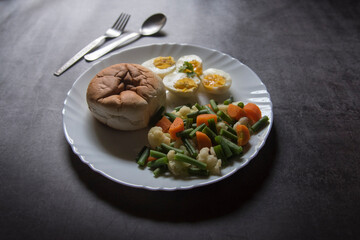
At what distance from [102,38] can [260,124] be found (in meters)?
2.23

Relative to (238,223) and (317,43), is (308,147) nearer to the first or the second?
(238,223)

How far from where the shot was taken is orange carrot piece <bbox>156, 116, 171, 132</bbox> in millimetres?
2416

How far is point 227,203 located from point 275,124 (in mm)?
959

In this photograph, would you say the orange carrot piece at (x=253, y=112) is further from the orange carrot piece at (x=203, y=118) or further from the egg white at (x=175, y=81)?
the egg white at (x=175, y=81)

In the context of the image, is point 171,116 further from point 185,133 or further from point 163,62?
point 163,62

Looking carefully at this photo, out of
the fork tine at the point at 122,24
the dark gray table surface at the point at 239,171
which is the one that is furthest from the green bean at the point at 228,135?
the fork tine at the point at 122,24

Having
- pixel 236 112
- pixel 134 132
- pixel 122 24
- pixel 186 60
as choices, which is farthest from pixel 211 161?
pixel 122 24

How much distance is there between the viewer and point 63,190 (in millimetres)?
2141

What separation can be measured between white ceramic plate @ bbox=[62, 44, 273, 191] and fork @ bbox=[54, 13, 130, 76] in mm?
555

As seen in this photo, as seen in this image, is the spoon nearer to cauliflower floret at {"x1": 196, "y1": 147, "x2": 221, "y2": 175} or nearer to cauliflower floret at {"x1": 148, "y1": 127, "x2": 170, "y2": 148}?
cauliflower floret at {"x1": 148, "y1": 127, "x2": 170, "y2": 148}

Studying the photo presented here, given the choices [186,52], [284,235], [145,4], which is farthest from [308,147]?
[145,4]

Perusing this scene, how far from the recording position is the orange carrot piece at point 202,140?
2201mm

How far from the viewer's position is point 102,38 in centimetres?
359

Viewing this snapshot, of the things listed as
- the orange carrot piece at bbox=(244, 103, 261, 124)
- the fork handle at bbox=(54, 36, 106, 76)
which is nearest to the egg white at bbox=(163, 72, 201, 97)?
the orange carrot piece at bbox=(244, 103, 261, 124)
